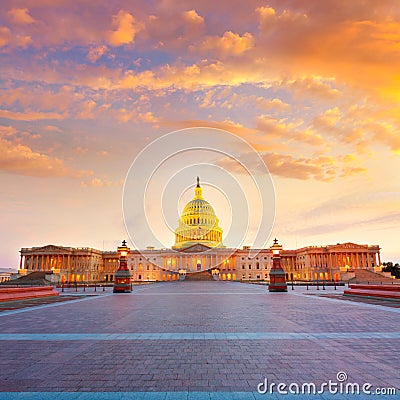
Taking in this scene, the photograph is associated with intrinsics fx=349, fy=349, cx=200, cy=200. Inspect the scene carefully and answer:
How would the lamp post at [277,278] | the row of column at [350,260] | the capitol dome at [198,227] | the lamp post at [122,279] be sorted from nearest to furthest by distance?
the lamp post at [122,279] → the lamp post at [277,278] → the row of column at [350,260] → the capitol dome at [198,227]

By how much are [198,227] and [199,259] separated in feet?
66.3

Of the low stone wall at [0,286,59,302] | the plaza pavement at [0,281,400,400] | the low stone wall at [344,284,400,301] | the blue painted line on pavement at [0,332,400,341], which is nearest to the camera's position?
the plaza pavement at [0,281,400,400]

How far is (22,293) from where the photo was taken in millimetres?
26969

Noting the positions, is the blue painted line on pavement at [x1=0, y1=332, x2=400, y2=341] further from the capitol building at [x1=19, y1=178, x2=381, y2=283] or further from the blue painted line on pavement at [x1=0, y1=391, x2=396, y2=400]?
the capitol building at [x1=19, y1=178, x2=381, y2=283]

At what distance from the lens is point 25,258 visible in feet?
429

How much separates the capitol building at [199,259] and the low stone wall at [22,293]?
8402 centimetres

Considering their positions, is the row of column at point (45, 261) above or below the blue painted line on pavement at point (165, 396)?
above

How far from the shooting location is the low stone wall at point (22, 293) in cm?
2437

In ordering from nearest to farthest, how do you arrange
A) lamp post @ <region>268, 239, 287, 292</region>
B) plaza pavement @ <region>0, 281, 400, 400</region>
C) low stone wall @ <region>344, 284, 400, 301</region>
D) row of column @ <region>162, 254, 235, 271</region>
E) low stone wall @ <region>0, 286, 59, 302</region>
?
1. plaza pavement @ <region>0, 281, 400, 400</region>
2. low stone wall @ <region>344, 284, 400, 301</region>
3. low stone wall @ <region>0, 286, 59, 302</region>
4. lamp post @ <region>268, 239, 287, 292</region>
5. row of column @ <region>162, 254, 235, 271</region>

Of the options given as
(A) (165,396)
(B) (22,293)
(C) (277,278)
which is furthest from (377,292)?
(B) (22,293)

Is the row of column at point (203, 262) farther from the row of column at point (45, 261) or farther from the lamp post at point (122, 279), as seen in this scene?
the lamp post at point (122, 279)

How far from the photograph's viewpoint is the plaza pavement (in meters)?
6.34

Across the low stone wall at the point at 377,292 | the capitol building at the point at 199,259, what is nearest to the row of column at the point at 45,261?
the capitol building at the point at 199,259

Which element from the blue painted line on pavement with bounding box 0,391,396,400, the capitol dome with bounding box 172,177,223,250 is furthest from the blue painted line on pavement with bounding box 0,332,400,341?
the capitol dome with bounding box 172,177,223,250
